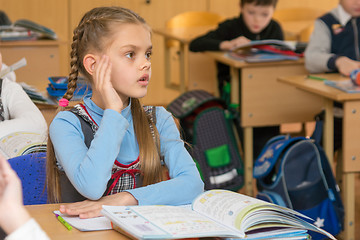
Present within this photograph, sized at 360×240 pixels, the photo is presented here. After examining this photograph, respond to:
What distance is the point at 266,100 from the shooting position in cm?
348

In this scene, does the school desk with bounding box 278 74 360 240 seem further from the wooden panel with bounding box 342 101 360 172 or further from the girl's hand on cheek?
the girl's hand on cheek

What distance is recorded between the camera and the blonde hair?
4.80ft

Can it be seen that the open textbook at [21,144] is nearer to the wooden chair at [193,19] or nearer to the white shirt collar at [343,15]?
the white shirt collar at [343,15]

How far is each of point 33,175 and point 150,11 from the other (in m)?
4.39

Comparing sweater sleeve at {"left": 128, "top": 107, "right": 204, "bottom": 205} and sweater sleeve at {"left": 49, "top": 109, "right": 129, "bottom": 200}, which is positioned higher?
sweater sleeve at {"left": 49, "top": 109, "right": 129, "bottom": 200}

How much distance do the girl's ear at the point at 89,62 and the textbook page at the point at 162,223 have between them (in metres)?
0.49

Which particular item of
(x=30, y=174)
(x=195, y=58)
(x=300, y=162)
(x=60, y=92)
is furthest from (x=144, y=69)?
(x=195, y=58)

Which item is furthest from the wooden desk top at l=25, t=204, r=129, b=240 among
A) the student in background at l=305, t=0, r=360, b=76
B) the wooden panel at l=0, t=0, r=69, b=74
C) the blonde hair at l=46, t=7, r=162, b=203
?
the wooden panel at l=0, t=0, r=69, b=74

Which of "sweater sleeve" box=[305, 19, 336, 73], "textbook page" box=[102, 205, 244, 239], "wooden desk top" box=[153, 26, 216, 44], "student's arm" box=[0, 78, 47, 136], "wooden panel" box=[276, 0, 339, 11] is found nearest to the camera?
"textbook page" box=[102, 205, 244, 239]

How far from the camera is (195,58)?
4.21 m

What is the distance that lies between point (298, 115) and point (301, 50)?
1.38 feet

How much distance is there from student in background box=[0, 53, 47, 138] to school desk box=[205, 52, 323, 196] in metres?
1.47

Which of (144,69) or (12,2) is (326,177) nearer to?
(144,69)

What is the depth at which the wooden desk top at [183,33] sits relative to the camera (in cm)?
423
